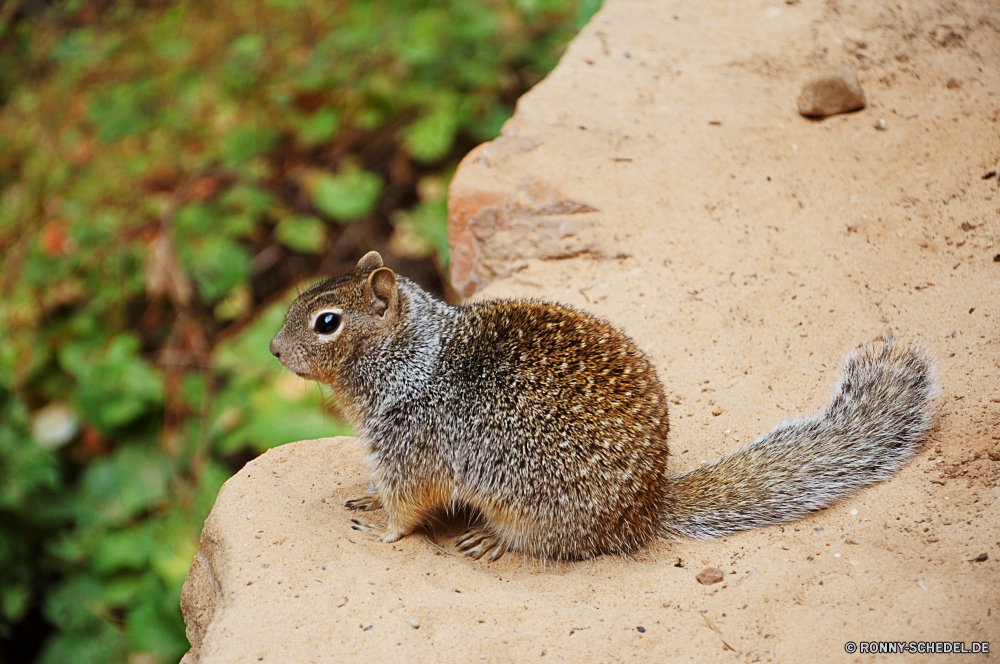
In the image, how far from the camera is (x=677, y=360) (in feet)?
13.4

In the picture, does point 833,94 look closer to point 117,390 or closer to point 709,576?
point 709,576

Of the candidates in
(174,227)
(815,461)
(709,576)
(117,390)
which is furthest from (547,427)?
(174,227)

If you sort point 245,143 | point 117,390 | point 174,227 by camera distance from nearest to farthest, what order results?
point 117,390
point 174,227
point 245,143

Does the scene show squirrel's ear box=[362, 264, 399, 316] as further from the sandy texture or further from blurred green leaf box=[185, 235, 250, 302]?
blurred green leaf box=[185, 235, 250, 302]

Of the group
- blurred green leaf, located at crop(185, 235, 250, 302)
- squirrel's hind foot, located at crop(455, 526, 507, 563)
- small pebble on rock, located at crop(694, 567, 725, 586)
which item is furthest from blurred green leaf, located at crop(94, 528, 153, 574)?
small pebble on rock, located at crop(694, 567, 725, 586)

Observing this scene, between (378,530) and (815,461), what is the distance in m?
1.76

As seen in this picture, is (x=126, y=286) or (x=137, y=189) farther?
(x=137, y=189)

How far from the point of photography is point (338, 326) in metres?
3.54

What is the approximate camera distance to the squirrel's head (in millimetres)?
3541

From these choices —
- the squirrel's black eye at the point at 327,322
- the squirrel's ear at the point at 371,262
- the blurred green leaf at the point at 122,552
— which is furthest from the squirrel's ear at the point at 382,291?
the blurred green leaf at the point at 122,552

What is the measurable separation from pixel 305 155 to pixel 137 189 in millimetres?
1534

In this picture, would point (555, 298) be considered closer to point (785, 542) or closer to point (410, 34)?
point (785, 542)

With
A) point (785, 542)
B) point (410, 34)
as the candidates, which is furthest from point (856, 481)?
point (410, 34)

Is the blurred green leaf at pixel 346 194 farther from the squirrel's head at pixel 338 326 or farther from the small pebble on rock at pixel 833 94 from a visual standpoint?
the squirrel's head at pixel 338 326
